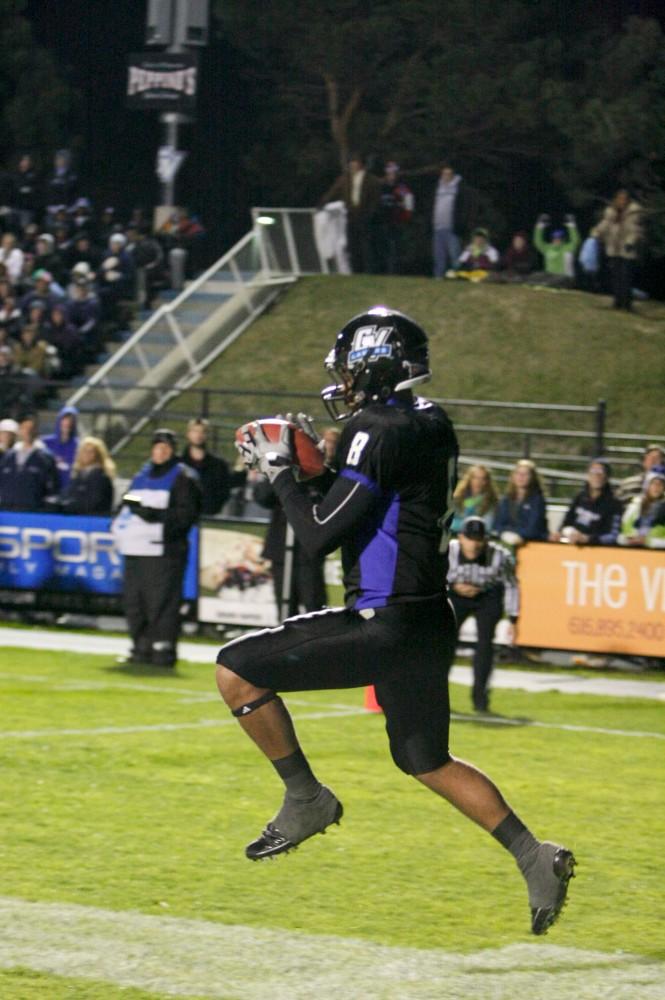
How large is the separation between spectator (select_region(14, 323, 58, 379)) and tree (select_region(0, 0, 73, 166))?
362 inches

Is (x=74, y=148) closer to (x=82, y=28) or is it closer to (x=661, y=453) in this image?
(x=82, y=28)

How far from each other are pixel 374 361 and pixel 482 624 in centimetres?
688

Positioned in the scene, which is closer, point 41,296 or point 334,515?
point 334,515

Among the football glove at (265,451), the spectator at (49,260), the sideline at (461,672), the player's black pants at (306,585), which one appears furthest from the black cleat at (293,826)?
the spectator at (49,260)

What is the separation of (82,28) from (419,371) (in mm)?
31331

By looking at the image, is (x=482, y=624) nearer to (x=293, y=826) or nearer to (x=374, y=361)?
(x=293, y=826)

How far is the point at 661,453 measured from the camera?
647 inches

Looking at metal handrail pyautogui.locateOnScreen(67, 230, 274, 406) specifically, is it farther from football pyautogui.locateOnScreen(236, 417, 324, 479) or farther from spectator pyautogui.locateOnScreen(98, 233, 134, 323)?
football pyautogui.locateOnScreen(236, 417, 324, 479)

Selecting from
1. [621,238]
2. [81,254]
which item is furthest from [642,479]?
[81,254]

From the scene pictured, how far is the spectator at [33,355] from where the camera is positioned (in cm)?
2522

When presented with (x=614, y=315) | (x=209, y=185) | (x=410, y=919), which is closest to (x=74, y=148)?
(x=209, y=185)

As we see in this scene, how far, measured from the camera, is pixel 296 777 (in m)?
6.24

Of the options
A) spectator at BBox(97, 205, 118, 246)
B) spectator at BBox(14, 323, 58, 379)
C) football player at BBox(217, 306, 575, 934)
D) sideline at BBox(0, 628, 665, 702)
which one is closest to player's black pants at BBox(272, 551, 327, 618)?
sideline at BBox(0, 628, 665, 702)

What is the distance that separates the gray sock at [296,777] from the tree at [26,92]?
28824mm
